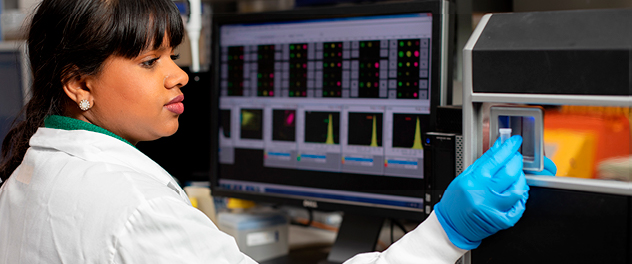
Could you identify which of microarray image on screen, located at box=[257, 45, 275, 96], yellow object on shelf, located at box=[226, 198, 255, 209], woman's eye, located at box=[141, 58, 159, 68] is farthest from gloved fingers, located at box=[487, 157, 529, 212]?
yellow object on shelf, located at box=[226, 198, 255, 209]

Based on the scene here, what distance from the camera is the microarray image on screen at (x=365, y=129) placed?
1019 mm

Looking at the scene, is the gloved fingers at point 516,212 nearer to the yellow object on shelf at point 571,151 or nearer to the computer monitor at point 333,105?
the yellow object on shelf at point 571,151

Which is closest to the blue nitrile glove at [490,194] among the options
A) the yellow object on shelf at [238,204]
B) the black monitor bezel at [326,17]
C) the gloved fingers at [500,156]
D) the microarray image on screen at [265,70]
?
the gloved fingers at [500,156]

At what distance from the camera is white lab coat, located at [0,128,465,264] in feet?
2.02

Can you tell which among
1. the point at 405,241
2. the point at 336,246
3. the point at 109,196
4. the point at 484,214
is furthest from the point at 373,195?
the point at 109,196

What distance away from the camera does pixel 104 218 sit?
0.62 m

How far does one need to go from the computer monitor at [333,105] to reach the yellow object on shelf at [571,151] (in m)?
0.34

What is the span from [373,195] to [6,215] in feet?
2.03

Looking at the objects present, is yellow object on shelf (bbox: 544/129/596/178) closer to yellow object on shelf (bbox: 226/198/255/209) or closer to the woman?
the woman

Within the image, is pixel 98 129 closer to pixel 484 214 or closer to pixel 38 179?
pixel 38 179

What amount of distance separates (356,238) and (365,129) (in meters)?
0.24

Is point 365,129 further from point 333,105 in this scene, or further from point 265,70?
point 265,70

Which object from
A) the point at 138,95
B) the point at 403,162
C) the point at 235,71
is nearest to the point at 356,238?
the point at 403,162

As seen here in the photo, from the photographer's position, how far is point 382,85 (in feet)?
3.32
